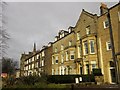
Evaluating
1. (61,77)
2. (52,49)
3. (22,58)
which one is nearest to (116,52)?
(61,77)

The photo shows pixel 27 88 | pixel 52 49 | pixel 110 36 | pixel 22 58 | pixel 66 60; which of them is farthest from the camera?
pixel 22 58

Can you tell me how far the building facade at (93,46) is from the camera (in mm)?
28875

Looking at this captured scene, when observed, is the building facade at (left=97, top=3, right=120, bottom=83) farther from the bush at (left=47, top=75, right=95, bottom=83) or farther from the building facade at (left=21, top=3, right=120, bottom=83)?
the bush at (left=47, top=75, right=95, bottom=83)

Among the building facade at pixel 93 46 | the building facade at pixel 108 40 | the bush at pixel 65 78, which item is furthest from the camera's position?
the bush at pixel 65 78

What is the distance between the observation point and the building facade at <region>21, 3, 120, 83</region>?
28875mm

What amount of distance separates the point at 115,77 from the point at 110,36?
6720 millimetres

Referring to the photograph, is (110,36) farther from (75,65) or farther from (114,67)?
(75,65)

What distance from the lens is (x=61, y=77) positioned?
1232 inches

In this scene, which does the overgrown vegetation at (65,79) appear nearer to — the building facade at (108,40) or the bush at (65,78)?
the bush at (65,78)

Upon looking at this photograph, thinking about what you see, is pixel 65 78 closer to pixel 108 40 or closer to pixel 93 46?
pixel 93 46

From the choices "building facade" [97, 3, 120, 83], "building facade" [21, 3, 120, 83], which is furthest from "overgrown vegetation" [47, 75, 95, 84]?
"building facade" [97, 3, 120, 83]

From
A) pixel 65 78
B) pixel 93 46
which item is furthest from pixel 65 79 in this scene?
pixel 93 46

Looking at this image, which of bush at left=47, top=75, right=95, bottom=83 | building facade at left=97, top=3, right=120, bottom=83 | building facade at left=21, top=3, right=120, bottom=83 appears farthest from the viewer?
bush at left=47, top=75, right=95, bottom=83

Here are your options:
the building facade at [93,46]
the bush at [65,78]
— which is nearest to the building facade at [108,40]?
the building facade at [93,46]
